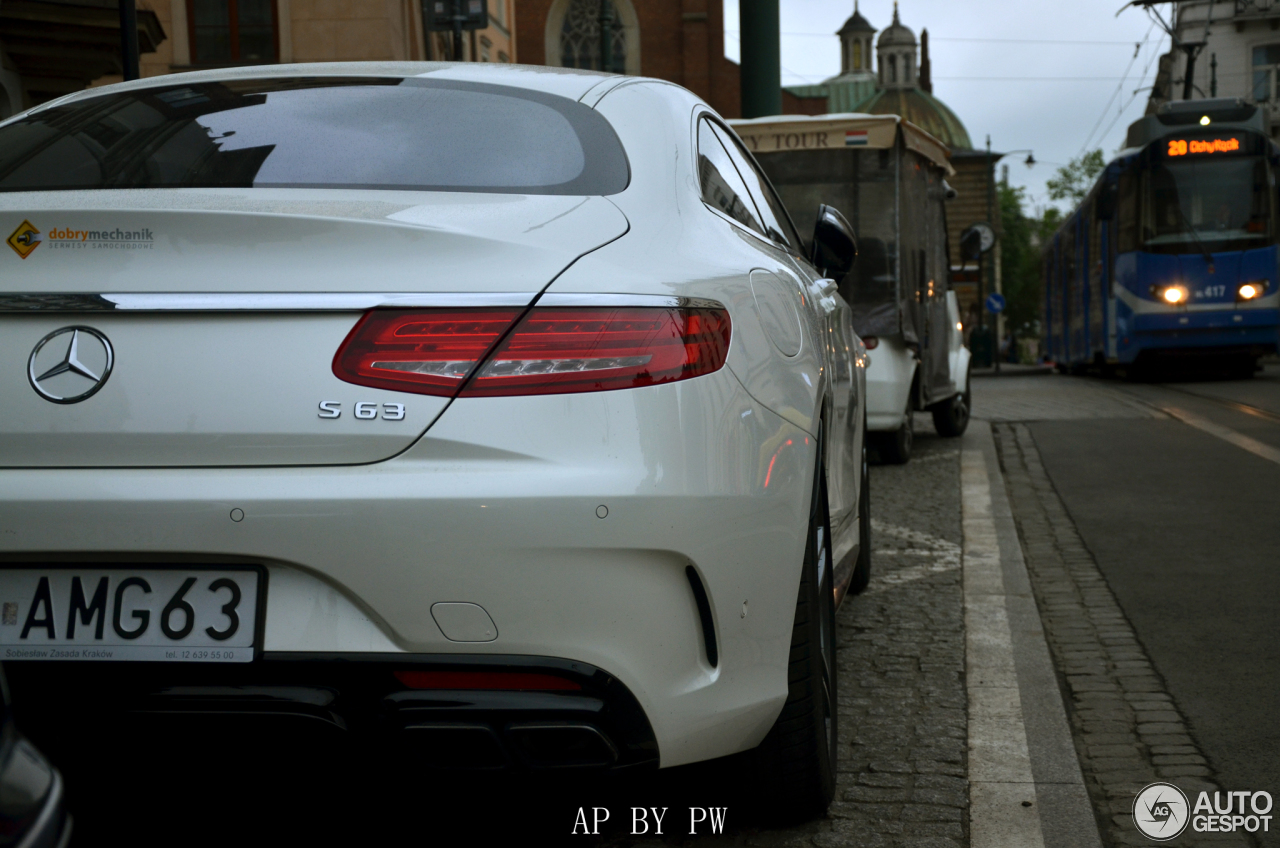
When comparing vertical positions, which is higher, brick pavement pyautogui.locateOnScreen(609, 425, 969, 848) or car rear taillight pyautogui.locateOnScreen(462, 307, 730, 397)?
car rear taillight pyautogui.locateOnScreen(462, 307, 730, 397)

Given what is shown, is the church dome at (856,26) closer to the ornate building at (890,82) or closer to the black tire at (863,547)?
the ornate building at (890,82)

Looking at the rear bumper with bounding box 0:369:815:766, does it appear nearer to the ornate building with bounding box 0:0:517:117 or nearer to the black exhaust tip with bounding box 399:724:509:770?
the black exhaust tip with bounding box 399:724:509:770

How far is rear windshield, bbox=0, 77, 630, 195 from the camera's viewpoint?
2.61 m

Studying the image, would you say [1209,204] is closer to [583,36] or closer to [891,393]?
[891,393]

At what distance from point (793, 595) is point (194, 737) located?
1093 mm

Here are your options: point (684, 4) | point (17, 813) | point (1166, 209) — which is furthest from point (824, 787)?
point (684, 4)

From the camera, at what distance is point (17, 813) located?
1.30m

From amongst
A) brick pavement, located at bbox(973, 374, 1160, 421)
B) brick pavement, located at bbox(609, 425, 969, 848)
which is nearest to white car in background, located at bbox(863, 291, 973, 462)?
brick pavement, located at bbox(609, 425, 969, 848)

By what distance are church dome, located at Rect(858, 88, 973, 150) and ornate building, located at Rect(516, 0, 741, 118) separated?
5652 centimetres

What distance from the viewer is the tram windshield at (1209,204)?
770 inches

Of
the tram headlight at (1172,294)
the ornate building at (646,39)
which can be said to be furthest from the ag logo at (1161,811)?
the ornate building at (646,39)

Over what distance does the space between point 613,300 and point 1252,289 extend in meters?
19.3

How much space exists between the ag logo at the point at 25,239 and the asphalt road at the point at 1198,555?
264cm

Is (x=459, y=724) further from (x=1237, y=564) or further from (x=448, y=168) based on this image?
(x=1237, y=564)
